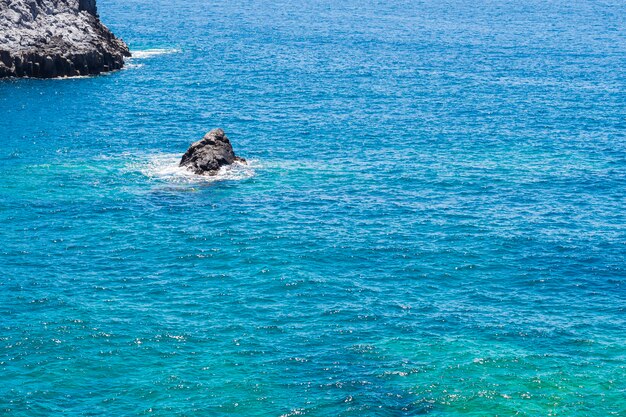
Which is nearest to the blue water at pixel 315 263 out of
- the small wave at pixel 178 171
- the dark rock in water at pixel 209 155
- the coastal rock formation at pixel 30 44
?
the small wave at pixel 178 171

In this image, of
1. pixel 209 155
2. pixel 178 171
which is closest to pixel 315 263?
pixel 209 155

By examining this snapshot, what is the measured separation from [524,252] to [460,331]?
22.3 meters

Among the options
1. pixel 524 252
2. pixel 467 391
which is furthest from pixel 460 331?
pixel 524 252

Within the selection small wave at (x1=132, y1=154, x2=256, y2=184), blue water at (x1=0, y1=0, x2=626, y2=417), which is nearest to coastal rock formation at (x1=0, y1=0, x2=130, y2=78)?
blue water at (x1=0, y1=0, x2=626, y2=417)

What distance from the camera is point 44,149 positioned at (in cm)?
14950

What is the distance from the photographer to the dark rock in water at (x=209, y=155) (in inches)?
5404

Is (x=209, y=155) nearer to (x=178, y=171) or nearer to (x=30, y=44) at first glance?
(x=178, y=171)

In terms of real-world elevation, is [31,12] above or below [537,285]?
above

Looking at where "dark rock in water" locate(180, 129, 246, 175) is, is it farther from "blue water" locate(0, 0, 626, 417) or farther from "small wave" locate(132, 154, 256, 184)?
"blue water" locate(0, 0, 626, 417)

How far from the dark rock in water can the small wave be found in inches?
34.2

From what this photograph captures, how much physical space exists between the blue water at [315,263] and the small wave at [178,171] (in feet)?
1.78

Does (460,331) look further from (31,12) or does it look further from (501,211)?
(31,12)

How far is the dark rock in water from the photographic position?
137 m

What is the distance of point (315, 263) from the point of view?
109 m
